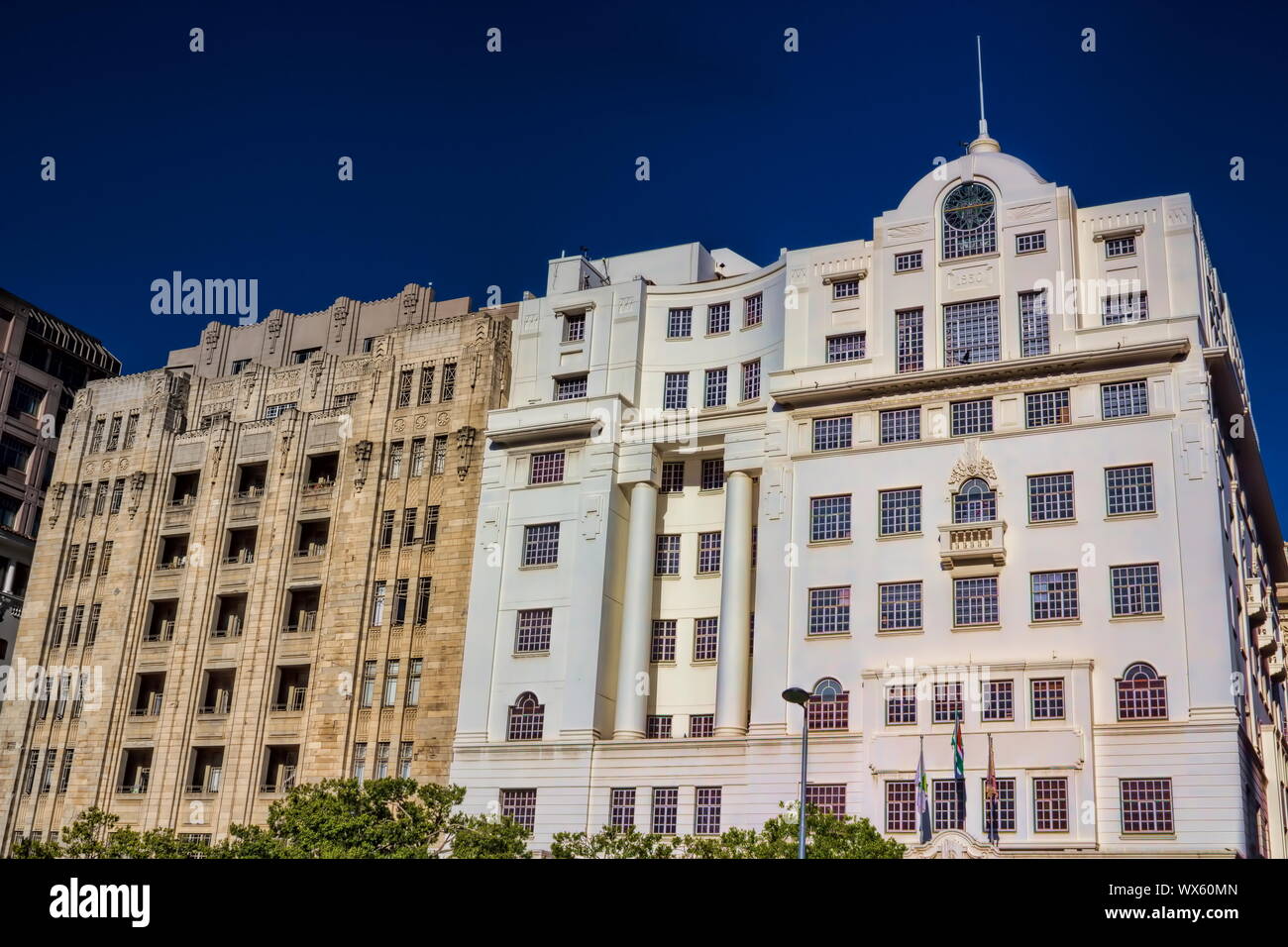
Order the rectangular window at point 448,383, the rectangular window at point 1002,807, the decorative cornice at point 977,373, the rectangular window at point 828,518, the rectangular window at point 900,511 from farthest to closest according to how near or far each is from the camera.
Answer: the rectangular window at point 448,383 < the rectangular window at point 828,518 < the rectangular window at point 900,511 < the decorative cornice at point 977,373 < the rectangular window at point 1002,807

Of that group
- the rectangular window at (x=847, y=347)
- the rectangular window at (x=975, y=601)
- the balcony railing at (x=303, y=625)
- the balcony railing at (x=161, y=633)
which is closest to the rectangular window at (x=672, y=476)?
the rectangular window at (x=847, y=347)

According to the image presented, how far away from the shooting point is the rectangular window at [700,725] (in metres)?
62.3

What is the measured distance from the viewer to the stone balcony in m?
56.6

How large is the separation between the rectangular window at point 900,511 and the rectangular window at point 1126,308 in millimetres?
10885

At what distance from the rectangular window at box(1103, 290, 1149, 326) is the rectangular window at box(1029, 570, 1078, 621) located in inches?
446

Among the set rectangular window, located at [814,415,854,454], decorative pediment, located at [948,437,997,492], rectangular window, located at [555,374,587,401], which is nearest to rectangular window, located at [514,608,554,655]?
rectangular window, located at [555,374,587,401]

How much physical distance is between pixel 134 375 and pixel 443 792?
42.8 metres

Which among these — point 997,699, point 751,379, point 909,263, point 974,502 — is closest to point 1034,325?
point 909,263

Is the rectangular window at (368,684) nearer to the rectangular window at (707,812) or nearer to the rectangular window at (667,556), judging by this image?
the rectangular window at (667,556)

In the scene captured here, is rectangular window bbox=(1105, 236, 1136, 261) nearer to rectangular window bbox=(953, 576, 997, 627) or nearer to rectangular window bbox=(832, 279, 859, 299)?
rectangular window bbox=(832, 279, 859, 299)

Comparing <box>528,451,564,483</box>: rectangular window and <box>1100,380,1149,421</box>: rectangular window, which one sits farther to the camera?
<box>528,451,564,483</box>: rectangular window

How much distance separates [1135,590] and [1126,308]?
41.8 ft

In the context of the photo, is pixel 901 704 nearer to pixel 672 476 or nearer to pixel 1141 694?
pixel 1141 694

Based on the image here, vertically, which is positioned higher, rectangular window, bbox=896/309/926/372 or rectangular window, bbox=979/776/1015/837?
rectangular window, bbox=896/309/926/372
